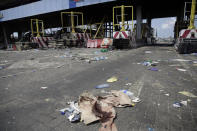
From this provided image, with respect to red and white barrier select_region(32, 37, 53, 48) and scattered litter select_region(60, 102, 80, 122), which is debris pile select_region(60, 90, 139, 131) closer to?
scattered litter select_region(60, 102, 80, 122)

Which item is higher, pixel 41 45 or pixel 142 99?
pixel 41 45

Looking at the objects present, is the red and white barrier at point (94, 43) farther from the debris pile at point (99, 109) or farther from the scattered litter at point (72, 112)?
the scattered litter at point (72, 112)

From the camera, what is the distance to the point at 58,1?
17.1 meters

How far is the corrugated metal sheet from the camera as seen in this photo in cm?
1572

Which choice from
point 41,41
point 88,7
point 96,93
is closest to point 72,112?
point 96,93

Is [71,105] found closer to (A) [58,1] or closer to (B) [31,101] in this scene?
(B) [31,101]

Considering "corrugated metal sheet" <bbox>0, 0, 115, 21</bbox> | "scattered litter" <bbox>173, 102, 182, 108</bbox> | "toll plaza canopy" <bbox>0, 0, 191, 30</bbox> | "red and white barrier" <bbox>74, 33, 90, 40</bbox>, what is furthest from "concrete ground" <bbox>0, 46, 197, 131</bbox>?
"corrugated metal sheet" <bbox>0, 0, 115, 21</bbox>

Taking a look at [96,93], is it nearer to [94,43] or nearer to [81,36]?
[94,43]

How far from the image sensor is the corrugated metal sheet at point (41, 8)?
15723mm

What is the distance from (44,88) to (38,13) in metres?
19.8

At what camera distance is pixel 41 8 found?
19188mm

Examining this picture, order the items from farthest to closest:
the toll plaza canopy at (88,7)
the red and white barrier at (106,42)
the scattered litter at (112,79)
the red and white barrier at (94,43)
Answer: the toll plaza canopy at (88,7)
the red and white barrier at (94,43)
the red and white barrier at (106,42)
the scattered litter at (112,79)

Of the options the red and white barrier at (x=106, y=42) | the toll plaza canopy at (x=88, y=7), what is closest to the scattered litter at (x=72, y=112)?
the red and white barrier at (x=106, y=42)

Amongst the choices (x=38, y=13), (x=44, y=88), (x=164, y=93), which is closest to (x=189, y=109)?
(x=164, y=93)
